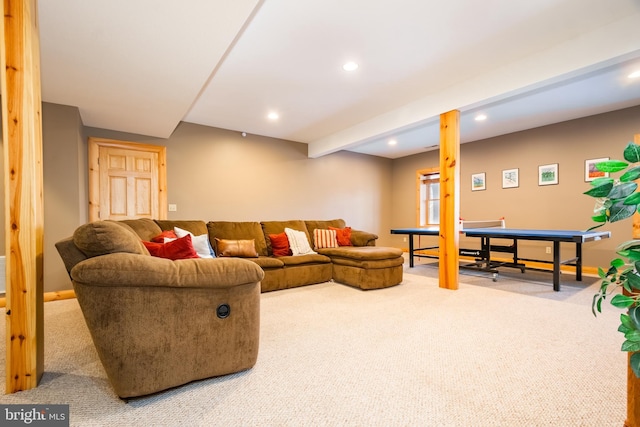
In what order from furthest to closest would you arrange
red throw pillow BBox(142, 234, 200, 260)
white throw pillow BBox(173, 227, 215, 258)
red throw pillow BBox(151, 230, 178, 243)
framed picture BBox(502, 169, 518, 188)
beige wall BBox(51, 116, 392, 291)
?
framed picture BBox(502, 169, 518, 188) < beige wall BBox(51, 116, 392, 291) < white throw pillow BBox(173, 227, 215, 258) < red throw pillow BBox(151, 230, 178, 243) < red throw pillow BBox(142, 234, 200, 260)

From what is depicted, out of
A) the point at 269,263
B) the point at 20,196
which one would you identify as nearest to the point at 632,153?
the point at 20,196

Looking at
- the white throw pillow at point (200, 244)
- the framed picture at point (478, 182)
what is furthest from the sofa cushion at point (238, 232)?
the framed picture at point (478, 182)

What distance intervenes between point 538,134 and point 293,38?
491cm

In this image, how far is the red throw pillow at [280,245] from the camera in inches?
163

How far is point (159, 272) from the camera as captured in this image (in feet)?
4.81

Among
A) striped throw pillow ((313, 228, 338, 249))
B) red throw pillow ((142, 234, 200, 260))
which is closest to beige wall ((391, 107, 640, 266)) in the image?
striped throw pillow ((313, 228, 338, 249))

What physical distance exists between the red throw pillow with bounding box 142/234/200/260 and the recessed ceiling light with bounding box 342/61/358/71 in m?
2.33

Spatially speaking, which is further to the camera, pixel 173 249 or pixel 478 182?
pixel 478 182

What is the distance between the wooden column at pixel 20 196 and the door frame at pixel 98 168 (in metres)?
3.01

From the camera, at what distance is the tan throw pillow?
3740 millimetres

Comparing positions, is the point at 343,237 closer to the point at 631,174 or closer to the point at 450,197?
the point at 450,197

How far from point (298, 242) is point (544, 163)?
178 inches

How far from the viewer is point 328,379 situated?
1664 millimetres

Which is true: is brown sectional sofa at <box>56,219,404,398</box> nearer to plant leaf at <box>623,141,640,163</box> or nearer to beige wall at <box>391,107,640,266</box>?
plant leaf at <box>623,141,640,163</box>
